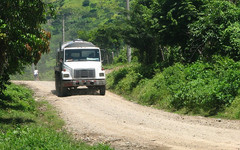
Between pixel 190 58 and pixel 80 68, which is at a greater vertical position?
pixel 190 58

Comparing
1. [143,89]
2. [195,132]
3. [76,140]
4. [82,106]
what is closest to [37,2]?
[76,140]

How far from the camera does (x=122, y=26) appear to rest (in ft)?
87.5

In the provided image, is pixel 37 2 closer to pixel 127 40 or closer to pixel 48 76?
pixel 127 40

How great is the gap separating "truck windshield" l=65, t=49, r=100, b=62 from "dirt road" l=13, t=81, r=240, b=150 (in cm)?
579

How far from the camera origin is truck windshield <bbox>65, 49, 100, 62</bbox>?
75.0 feet

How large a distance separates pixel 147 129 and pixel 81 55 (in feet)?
39.2

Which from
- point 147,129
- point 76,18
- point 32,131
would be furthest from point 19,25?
point 76,18

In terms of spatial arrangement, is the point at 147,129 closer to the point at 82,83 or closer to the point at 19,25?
the point at 19,25

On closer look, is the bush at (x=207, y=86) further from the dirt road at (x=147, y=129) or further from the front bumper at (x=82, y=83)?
the front bumper at (x=82, y=83)

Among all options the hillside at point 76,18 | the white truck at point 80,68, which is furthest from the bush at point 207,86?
the hillside at point 76,18

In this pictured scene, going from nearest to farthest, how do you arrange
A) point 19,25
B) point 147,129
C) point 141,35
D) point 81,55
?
point 19,25 → point 147,129 → point 81,55 → point 141,35

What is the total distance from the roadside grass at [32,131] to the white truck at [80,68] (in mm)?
3539

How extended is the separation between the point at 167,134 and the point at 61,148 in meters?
3.87

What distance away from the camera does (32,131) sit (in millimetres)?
9867
